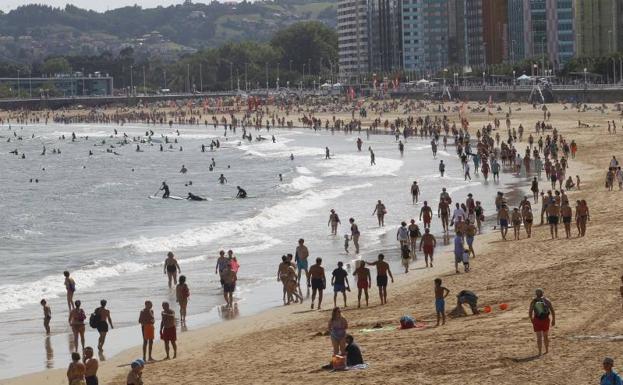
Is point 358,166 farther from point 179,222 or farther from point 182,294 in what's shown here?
point 182,294

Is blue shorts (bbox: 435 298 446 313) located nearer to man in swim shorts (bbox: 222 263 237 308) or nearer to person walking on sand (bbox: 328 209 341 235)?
man in swim shorts (bbox: 222 263 237 308)

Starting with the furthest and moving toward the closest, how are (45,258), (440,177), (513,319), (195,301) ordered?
(440,177)
(45,258)
(195,301)
(513,319)

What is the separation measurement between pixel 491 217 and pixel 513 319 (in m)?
16.7

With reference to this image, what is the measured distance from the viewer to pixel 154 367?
56.0 ft

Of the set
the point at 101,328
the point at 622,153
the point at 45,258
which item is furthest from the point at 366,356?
the point at 622,153

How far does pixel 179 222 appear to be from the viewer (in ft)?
129

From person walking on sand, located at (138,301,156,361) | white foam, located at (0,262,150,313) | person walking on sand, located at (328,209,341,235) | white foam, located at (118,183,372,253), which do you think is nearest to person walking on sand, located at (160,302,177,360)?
person walking on sand, located at (138,301,156,361)

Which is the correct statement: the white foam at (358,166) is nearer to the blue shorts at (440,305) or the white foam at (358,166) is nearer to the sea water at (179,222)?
the sea water at (179,222)

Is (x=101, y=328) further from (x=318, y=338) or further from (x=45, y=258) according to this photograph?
(x=45, y=258)

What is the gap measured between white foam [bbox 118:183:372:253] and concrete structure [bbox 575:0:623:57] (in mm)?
96381

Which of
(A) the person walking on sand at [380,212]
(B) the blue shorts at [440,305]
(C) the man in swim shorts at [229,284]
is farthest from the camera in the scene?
(A) the person walking on sand at [380,212]

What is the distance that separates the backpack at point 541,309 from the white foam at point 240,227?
59.5 ft

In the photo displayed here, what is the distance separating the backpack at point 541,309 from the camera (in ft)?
46.7

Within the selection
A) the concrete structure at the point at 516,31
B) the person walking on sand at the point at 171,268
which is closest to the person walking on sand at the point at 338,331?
the person walking on sand at the point at 171,268
